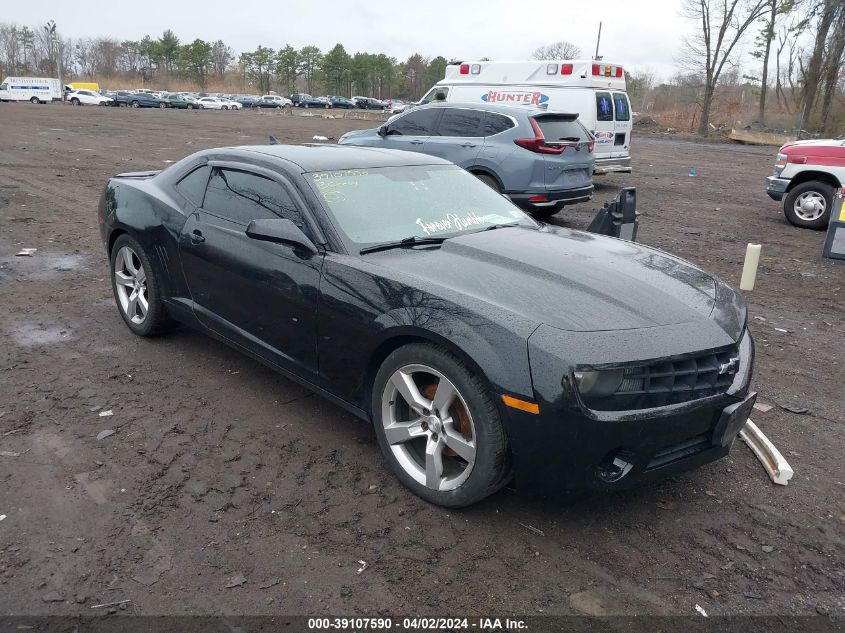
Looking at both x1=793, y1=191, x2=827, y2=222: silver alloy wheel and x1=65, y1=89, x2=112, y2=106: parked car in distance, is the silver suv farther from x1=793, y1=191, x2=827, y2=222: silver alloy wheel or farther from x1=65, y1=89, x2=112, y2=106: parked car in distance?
x1=65, y1=89, x2=112, y2=106: parked car in distance

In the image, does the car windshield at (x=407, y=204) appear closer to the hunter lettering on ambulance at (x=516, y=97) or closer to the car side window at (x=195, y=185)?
the car side window at (x=195, y=185)

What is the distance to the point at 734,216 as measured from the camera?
11914mm

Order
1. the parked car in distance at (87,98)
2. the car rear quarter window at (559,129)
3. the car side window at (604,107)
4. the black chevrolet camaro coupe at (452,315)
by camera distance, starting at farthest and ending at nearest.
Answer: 1. the parked car in distance at (87,98)
2. the car side window at (604,107)
3. the car rear quarter window at (559,129)
4. the black chevrolet camaro coupe at (452,315)

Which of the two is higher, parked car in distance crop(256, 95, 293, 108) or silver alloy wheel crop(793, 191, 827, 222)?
parked car in distance crop(256, 95, 293, 108)

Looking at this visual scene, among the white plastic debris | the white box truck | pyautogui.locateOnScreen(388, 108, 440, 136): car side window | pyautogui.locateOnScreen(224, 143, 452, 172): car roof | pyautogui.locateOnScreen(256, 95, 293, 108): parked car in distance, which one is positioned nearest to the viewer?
the white plastic debris

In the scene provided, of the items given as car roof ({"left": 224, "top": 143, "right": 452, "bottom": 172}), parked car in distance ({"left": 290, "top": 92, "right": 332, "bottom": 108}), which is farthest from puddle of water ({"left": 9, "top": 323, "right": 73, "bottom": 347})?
parked car in distance ({"left": 290, "top": 92, "right": 332, "bottom": 108})

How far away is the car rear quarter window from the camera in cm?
991

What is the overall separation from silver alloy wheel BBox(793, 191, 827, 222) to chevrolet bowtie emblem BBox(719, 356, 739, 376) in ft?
29.3

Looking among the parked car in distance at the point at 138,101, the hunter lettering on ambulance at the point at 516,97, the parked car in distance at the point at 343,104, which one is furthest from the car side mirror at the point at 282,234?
the parked car in distance at the point at 343,104

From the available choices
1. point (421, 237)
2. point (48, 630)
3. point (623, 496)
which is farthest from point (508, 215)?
point (48, 630)

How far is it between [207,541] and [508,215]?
108 inches

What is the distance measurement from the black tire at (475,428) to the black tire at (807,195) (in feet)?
31.9

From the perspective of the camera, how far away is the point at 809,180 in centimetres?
1047

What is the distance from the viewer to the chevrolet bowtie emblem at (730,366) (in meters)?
2.95
